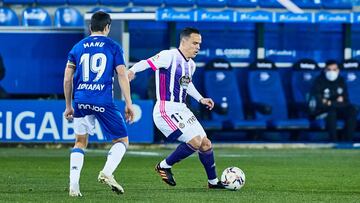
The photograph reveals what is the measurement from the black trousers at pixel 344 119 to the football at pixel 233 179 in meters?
10.00

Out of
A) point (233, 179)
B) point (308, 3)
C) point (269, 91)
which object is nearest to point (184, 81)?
point (233, 179)

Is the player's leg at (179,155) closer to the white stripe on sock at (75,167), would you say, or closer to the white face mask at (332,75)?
the white stripe on sock at (75,167)

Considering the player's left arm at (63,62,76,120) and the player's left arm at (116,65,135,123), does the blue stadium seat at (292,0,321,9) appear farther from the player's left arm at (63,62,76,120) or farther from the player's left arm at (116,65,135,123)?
the player's left arm at (63,62,76,120)

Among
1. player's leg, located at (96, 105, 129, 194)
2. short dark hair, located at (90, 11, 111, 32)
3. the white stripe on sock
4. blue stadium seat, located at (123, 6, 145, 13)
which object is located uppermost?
short dark hair, located at (90, 11, 111, 32)

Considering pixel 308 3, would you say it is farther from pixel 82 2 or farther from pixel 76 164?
pixel 76 164

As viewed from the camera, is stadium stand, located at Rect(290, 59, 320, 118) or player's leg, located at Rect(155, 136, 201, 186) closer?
player's leg, located at Rect(155, 136, 201, 186)

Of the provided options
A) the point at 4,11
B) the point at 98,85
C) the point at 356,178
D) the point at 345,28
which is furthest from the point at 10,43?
the point at 98,85

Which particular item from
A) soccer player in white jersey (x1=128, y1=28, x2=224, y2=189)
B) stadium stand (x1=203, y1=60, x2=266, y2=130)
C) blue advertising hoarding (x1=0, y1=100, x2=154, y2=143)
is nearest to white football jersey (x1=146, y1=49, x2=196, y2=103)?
soccer player in white jersey (x1=128, y1=28, x2=224, y2=189)

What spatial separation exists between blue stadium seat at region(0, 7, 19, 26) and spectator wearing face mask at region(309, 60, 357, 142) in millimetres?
6386

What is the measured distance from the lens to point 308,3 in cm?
2423

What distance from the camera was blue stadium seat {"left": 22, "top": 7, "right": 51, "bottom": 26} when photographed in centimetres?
Result: 2356

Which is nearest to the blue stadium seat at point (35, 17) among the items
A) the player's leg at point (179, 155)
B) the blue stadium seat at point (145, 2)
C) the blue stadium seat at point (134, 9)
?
the blue stadium seat at point (134, 9)

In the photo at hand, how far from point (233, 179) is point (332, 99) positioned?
10313mm

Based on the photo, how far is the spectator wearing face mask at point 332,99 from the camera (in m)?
22.9
